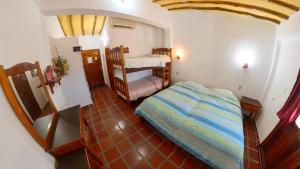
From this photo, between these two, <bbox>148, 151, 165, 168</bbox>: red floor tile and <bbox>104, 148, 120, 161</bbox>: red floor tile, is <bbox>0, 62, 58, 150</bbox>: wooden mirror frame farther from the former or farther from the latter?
<bbox>148, 151, 165, 168</bbox>: red floor tile

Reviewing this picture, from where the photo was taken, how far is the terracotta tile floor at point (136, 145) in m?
2.16

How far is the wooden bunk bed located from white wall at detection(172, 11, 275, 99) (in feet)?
2.30

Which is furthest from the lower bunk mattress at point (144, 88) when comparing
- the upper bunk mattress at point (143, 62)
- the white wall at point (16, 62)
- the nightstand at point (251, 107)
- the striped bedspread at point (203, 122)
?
the nightstand at point (251, 107)

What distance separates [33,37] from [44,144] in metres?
1.66

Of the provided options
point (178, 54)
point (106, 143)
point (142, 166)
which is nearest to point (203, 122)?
point (142, 166)

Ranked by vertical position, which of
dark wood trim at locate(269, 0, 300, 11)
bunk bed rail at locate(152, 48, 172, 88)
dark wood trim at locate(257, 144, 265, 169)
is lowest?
dark wood trim at locate(257, 144, 265, 169)

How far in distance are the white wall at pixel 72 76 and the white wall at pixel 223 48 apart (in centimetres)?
365

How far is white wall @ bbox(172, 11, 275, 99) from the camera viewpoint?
2.99 m

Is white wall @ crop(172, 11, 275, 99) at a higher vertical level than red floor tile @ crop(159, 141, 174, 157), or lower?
higher

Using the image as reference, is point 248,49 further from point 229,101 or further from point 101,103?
point 101,103

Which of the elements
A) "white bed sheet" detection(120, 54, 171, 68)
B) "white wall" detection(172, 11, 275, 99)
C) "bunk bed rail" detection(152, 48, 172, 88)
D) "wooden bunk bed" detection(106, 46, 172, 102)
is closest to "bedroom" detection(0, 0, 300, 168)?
"white wall" detection(172, 11, 275, 99)

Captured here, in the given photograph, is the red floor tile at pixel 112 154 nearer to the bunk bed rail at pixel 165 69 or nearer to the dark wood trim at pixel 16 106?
the dark wood trim at pixel 16 106

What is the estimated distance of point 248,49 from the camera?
125 inches

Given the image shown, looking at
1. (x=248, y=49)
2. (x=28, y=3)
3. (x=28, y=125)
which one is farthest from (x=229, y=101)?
(x=28, y=3)
